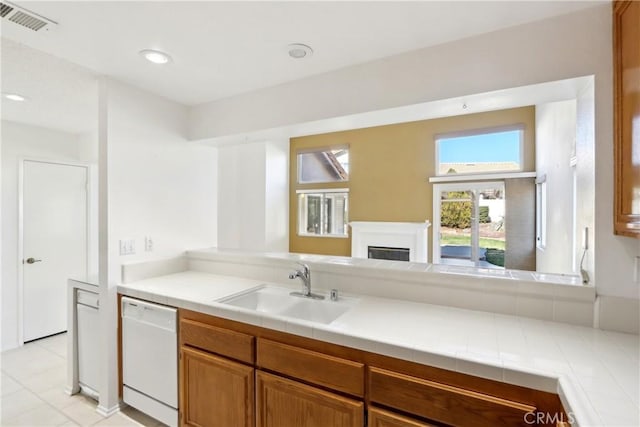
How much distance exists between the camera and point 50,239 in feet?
10.8

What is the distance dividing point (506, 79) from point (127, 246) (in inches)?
104

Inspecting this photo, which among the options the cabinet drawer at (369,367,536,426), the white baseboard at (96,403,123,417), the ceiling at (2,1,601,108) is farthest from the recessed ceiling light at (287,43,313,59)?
the white baseboard at (96,403,123,417)

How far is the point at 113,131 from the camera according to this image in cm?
209

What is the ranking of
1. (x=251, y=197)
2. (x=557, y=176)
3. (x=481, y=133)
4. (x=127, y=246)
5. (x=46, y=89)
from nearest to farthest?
(x=127, y=246), (x=46, y=89), (x=557, y=176), (x=481, y=133), (x=251, y=197)

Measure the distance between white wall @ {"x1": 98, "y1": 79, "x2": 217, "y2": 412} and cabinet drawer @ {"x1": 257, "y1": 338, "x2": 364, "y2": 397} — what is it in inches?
53.2

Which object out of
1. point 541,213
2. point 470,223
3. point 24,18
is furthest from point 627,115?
point 470,223

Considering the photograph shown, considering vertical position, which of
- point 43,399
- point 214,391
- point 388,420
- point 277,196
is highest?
point 277,196

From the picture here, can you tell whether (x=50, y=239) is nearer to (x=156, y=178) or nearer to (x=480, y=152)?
(x=156, y=178)

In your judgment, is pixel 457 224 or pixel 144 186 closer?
pixel 144 186

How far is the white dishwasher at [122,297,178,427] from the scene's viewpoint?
184cm

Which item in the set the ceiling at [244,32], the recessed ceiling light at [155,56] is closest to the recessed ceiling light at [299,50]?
the ceiling at [244,32]

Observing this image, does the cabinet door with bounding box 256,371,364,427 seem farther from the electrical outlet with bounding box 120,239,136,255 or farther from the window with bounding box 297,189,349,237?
the window with bounding box 297,189,349,237

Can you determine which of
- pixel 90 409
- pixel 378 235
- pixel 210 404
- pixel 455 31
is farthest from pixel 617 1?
pixel 378 235

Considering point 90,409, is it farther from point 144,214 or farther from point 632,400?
point 632,400
